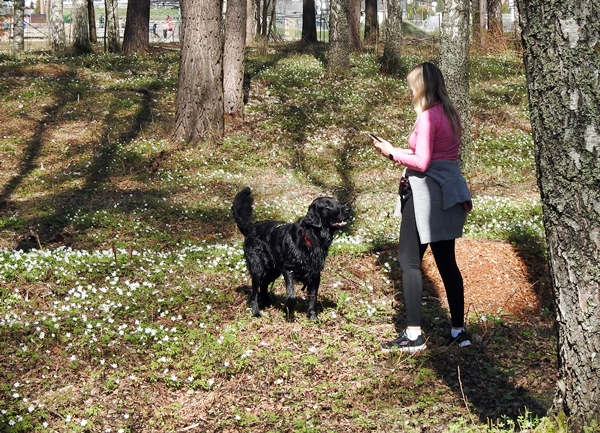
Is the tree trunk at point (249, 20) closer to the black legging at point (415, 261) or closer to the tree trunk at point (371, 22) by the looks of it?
the tree trunk at point (371, 22)

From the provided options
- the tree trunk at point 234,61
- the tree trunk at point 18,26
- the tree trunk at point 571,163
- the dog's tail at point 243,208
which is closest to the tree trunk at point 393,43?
the tree trunk at point 234,61

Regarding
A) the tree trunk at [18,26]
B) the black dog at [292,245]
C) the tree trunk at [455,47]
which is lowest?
the black dog at [292,245]

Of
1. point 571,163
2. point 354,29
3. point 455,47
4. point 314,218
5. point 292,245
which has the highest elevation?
point 354,29

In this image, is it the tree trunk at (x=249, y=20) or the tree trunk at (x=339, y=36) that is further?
the tree trunk at (x=249, y=20)

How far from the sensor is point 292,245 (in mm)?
7320

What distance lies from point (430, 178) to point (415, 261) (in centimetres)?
82

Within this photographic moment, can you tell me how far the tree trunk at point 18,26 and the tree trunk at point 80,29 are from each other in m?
2.38

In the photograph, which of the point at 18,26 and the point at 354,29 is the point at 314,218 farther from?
the point at 354,29

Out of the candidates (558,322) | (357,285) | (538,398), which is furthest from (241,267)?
(558,322)

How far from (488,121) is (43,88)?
1389 centimetres

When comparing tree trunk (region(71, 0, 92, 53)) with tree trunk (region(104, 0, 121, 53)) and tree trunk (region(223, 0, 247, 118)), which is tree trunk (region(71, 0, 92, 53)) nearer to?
tree trunk (region(104, 0, 121, 53))

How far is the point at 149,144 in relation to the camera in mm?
16359

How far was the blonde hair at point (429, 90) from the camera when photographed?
239 inches

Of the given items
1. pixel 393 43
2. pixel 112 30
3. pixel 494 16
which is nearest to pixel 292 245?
pixel 393 43
